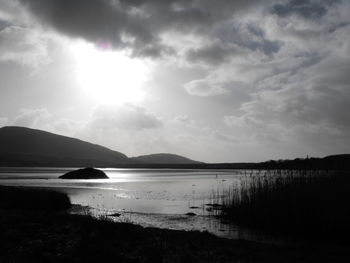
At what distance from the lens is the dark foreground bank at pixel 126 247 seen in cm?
1008

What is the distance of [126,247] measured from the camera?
38.4 feet

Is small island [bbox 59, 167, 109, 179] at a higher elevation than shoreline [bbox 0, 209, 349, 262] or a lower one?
higher

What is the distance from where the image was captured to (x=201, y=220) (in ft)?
66.1

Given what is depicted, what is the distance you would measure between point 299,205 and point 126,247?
9856 millimetres

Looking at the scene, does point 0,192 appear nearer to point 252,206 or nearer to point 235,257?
point 252,206

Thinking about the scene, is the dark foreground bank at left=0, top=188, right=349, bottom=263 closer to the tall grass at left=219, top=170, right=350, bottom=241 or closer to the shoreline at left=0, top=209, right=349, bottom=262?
the shoreline at left=0, top=209, right=349, bottom=262

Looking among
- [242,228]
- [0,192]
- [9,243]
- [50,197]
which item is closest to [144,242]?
[9,243]

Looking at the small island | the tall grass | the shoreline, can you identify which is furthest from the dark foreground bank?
the small island

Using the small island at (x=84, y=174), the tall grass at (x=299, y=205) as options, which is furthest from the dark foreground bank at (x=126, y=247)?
the small island at (x=84, y=174)

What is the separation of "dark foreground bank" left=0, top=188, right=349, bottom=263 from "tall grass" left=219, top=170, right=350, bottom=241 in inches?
88.5

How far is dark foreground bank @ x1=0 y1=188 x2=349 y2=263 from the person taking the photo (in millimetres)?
10078

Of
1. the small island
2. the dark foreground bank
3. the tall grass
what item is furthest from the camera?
the small island

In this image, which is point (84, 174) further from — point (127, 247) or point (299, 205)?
point (127, 247)

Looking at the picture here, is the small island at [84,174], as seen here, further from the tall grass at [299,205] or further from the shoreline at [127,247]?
the shoreline at [127,247]
